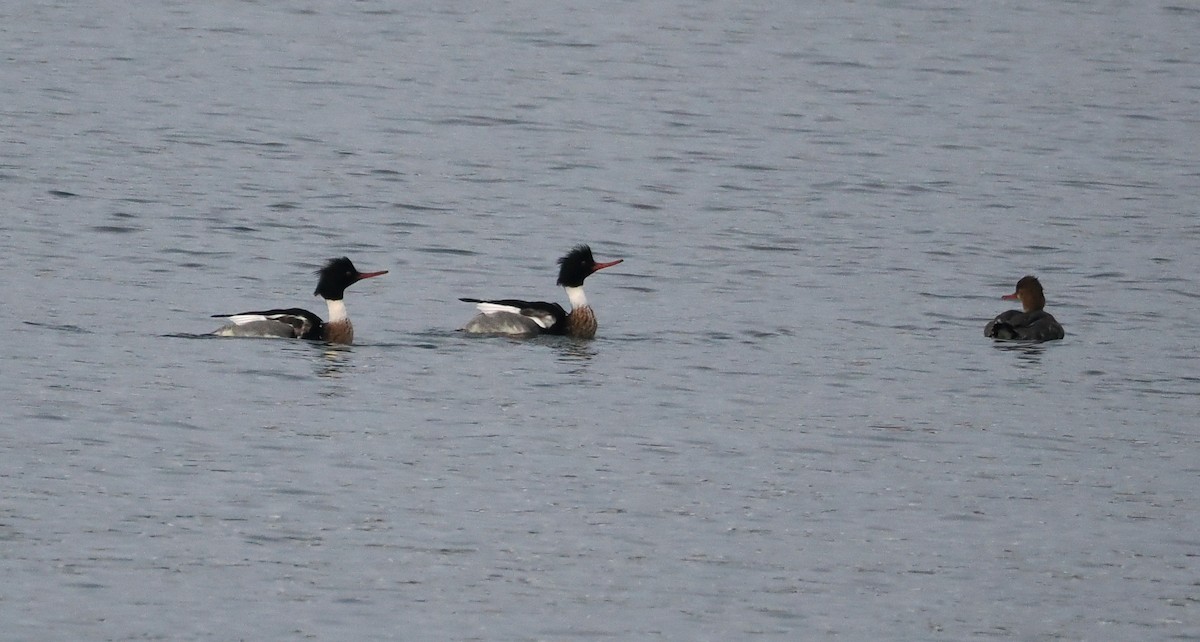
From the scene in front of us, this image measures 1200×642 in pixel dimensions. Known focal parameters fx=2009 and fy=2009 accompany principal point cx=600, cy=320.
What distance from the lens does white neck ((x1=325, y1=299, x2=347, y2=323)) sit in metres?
17.1

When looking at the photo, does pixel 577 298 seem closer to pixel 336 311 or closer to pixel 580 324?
pixel 580 324

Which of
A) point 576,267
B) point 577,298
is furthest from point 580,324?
point 576,267

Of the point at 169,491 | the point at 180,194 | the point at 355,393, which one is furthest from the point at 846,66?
the point at 169,491

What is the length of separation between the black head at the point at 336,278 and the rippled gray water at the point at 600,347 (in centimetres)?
48

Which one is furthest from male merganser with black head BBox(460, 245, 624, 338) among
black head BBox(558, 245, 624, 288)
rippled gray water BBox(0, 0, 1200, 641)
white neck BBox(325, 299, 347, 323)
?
white neck BBox(325, 299, 347, 323)

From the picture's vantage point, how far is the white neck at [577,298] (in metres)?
18.2

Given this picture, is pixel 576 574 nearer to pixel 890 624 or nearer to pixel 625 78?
pixel 890 624

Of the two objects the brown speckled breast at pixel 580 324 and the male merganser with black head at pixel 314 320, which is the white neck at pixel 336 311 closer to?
the male merganser with black head at pixel 314 320

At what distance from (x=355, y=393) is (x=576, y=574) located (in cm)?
466

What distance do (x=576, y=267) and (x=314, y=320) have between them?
268 cm

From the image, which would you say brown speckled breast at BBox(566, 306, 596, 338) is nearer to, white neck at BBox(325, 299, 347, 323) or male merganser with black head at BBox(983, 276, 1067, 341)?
white neck at BBox(325, 299, 347, 323)

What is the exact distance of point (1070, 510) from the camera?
12.2 m

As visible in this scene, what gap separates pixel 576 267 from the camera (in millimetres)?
18406

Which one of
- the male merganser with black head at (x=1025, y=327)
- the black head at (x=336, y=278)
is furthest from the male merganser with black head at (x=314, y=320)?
the male merganser with black head at (x=1025, y=327)
